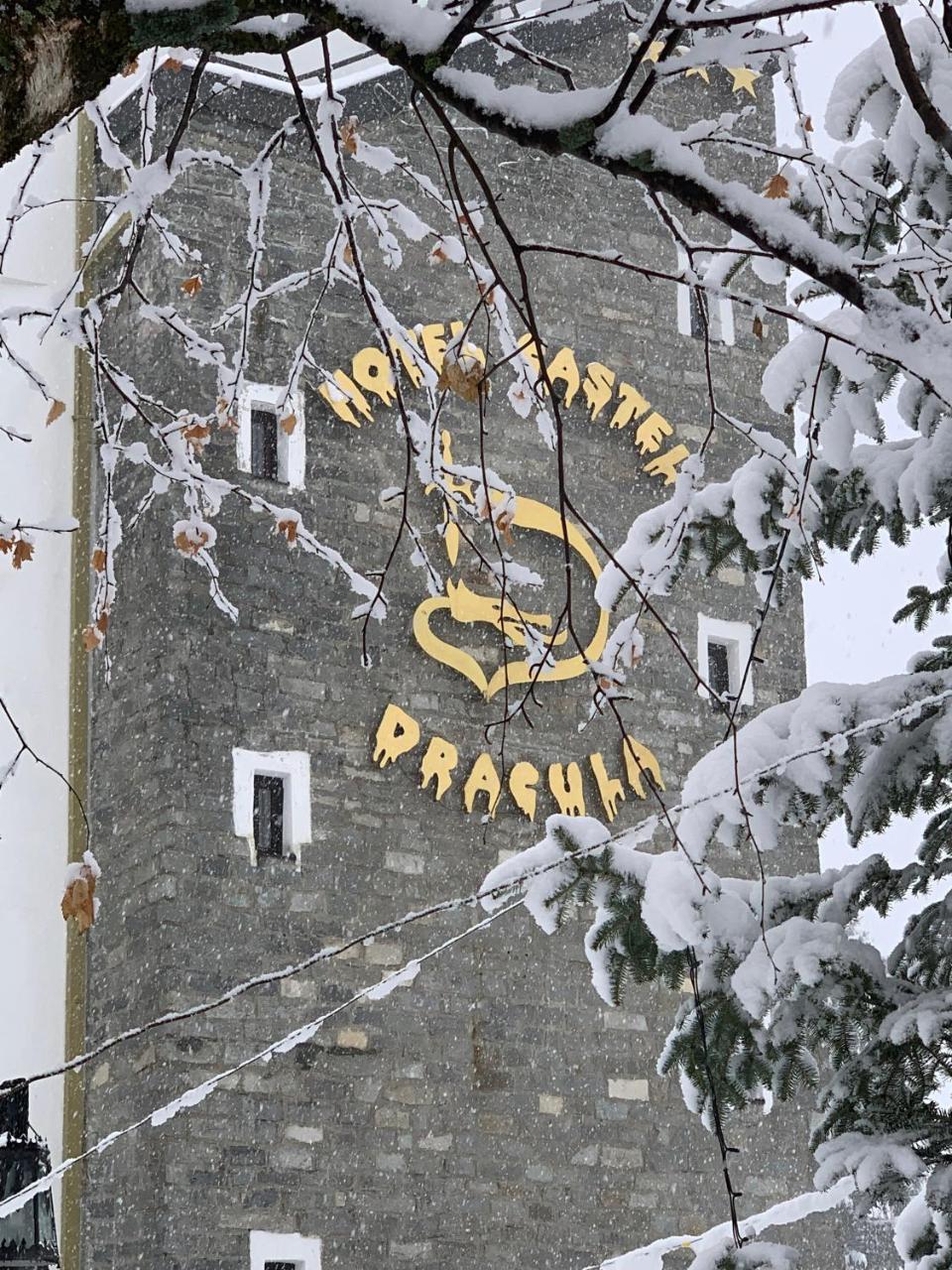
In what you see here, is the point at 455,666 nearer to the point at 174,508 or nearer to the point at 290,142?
the point at 174,508

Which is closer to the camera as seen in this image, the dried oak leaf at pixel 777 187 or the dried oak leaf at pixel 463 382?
the dried oak leaf at pixel 463 382

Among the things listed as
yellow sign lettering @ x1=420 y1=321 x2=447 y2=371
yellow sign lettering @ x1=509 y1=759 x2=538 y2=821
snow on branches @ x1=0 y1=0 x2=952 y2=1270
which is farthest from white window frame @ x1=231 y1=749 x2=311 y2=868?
snow on branches @ x1=0 y1=0 x2=952 y2=1270

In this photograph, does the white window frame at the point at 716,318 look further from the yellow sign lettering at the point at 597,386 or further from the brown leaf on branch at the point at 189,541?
the brown leaf on branch at the point at 189,541

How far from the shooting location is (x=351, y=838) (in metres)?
8.59

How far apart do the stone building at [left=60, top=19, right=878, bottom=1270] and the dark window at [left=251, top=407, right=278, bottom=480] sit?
14 mm

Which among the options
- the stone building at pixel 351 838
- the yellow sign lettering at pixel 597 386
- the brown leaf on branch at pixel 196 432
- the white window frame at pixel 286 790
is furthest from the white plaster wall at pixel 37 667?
the brown leaf on branch at pixel 196 432

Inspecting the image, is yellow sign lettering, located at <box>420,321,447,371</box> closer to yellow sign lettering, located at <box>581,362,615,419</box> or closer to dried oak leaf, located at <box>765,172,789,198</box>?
yellow sign lettering, located at <box>581,362,615,419</box>

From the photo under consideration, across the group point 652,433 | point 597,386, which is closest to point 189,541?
point 597,386

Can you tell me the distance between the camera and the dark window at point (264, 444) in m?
8.91

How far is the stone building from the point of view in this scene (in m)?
8.05

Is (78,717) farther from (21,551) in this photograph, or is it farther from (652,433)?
(21,551)

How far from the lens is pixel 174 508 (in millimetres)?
8648

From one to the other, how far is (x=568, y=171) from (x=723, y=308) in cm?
113

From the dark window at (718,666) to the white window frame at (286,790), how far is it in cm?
248
